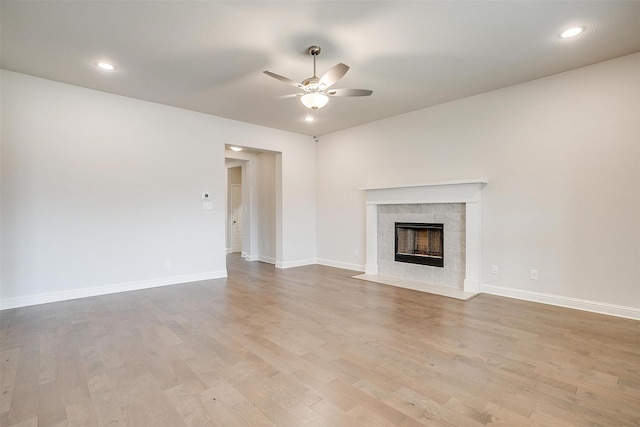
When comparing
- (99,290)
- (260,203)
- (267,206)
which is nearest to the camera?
(99,290)

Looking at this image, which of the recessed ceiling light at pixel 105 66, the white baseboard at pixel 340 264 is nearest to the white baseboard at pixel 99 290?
the white baseboard at pixel 340 264

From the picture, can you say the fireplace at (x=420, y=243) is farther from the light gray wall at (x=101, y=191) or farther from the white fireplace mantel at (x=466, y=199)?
the light gray wall at (x=101, y=191)

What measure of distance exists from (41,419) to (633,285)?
5215 mm

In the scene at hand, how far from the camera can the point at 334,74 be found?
282cm

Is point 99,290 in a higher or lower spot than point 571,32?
lower

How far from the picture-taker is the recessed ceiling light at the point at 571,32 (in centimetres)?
279

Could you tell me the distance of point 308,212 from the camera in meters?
6.84

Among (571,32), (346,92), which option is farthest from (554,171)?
(346,92)

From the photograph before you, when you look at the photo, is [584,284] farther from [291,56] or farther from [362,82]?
[291,56]

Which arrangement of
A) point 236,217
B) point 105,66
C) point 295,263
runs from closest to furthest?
point 105,66 → point 295,263 → point 236,217

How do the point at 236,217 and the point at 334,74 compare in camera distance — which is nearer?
the point at 334,74

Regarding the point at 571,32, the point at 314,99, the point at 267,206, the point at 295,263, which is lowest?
the point at 295,263

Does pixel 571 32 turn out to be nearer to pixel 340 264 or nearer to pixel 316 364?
pixel 316 364

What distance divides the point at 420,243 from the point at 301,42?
11.7 ft
